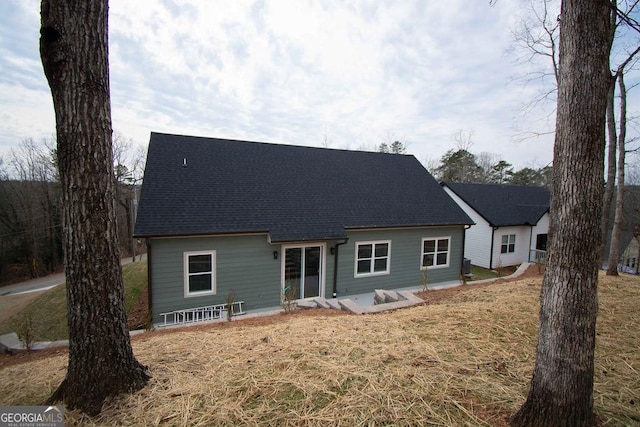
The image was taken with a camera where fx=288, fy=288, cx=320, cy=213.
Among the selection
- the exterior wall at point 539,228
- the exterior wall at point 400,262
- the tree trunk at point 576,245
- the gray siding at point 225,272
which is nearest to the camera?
the tree trunk at point 576,245

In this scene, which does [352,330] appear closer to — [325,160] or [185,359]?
[185,359]

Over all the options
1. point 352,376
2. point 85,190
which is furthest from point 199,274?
point 352,376

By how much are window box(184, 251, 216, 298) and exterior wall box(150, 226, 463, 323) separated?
113mm

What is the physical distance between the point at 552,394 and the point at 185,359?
3.24 meters

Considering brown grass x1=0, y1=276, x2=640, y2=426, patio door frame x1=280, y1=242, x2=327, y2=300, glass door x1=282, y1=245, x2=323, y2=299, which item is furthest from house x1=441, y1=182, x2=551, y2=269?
brown grass x1=0, y1=276, x2=640, y2=426

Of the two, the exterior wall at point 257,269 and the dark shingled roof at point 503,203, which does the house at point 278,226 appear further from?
the dark shingled roof at point 503,203

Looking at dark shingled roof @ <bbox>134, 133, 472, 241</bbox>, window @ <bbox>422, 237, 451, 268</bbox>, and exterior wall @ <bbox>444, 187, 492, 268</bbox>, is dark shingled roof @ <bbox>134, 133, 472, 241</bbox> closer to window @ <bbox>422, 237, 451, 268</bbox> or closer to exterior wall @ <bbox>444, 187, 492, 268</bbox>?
window @ <bbox>422, 237, 451, 268</bbox>

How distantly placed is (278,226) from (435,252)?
22.7 feet

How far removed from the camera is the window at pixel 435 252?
11.9m

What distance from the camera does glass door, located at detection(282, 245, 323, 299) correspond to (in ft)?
31.4

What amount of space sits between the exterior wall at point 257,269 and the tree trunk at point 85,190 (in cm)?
607

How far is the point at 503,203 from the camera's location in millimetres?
18938

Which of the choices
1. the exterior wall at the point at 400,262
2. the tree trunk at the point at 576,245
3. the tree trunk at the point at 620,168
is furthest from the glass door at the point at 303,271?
the tree trunk at the point at 620,168

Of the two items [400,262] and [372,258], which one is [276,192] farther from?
[400,262]
